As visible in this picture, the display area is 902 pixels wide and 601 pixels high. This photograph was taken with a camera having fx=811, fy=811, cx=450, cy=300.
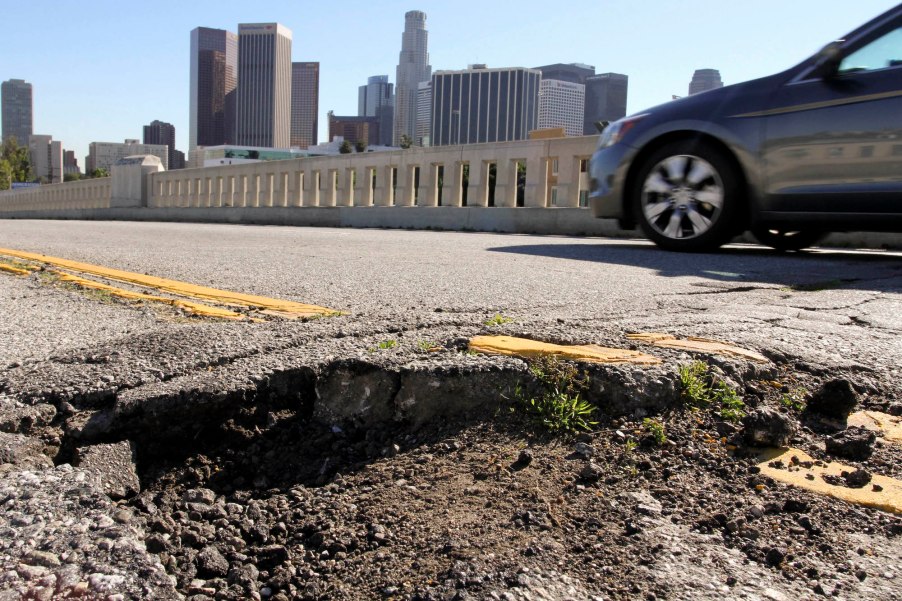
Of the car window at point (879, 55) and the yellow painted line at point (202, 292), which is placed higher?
the car window at point (879, 55)

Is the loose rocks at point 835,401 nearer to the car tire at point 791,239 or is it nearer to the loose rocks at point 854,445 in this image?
the loose rocks at point 854,445

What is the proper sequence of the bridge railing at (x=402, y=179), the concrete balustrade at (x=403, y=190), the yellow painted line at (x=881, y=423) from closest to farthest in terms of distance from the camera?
the yellow painted line at (x=881, y=423) < the concrete balustrade at (x=403, y=190) < the bridge railing at (x=402, y=179)

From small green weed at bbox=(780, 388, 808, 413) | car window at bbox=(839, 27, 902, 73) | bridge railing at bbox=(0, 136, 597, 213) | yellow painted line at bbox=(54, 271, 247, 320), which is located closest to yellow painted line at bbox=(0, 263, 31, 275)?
yellow painted line at bbox=(54, 271, 247, 320)

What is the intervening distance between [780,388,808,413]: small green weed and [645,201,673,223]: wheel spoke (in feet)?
14.5

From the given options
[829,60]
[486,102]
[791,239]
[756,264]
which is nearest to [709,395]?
[756,264]

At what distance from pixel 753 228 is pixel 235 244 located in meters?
4.44

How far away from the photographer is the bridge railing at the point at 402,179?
13469 millimetres

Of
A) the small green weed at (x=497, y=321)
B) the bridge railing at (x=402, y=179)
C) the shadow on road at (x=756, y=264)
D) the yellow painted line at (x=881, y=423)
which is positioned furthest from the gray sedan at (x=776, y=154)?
the bridge railing at (x=402, y=179)

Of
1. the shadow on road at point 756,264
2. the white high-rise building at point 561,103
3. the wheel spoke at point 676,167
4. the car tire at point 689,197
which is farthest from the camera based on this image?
the white high-rise building at point 561,103

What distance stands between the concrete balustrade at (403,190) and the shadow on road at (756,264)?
3261 millimetres

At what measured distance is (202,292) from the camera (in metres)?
3.74

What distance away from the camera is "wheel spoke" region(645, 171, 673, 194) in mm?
6172

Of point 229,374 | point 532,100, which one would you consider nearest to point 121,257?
point 229,374

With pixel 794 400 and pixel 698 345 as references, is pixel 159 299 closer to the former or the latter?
pixel 698 345
